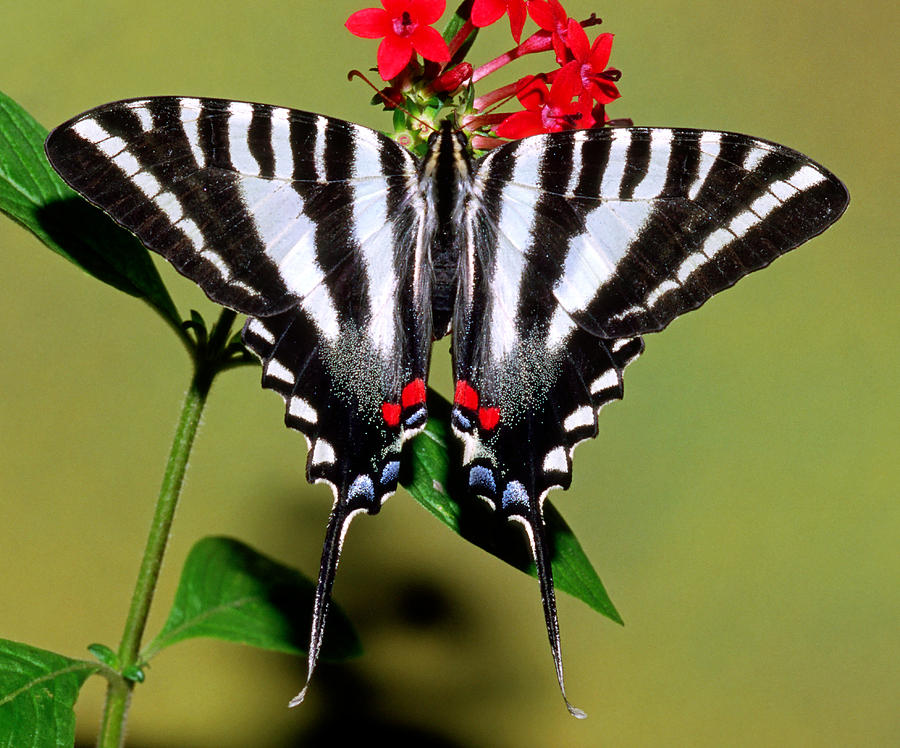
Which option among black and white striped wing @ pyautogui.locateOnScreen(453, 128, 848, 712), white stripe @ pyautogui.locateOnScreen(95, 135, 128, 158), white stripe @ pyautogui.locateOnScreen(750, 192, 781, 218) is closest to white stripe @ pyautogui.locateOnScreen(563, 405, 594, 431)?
black and white striped wing @ pyautogui.locateOnScreen(453, 128, 848, 712)

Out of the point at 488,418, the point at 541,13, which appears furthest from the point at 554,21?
the point at 488,418

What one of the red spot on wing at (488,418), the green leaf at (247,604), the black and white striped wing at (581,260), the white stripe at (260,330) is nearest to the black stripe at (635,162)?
the black and white striped wing at (581,260)

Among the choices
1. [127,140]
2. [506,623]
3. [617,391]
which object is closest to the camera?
[127,140]

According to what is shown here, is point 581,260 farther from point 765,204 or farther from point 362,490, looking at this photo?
point 362,490

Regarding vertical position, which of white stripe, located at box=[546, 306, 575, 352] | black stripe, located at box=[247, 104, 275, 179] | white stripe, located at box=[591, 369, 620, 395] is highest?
black stripe, located at box=[247, 104, 275, 179]

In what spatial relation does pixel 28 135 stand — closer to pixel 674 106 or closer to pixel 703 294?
pixel 703 294

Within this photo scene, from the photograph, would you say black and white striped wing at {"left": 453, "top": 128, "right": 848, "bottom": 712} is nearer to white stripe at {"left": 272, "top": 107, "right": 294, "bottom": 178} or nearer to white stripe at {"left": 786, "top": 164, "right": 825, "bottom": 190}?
white stripe at {"left": 786, "top": 164, "right": 825, "bottom": 190}

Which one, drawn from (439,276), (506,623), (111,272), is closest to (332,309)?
(439,276)
